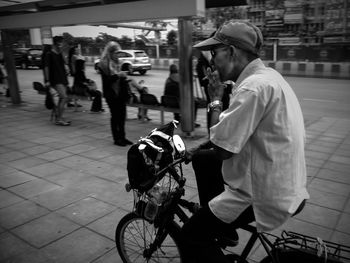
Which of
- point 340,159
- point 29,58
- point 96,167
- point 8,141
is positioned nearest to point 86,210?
point 96,167

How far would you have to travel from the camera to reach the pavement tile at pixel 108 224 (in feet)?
11.1

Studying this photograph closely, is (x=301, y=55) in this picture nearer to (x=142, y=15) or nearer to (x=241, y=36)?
(x=142, y=15)

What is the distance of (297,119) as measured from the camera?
1688mm

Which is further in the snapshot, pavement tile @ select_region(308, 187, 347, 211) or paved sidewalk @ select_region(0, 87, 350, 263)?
pavement tile @ select_region(308, 187, 347, 211)

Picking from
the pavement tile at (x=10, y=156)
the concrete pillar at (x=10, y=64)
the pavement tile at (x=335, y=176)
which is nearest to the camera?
the pavement tile at (x=335, y=176)

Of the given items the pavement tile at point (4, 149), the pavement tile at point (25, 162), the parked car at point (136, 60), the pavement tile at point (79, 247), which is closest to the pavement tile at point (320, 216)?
the pavement tile at point (79, 247)

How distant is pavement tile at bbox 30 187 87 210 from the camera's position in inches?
159

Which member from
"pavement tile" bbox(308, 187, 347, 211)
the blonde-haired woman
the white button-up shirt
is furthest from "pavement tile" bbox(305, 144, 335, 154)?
the white button-up shirt

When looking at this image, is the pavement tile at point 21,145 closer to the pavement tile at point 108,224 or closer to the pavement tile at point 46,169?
the pavement tile at point 46,169

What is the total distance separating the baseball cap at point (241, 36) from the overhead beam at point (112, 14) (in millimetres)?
4444

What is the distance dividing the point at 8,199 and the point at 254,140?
11.8 ft

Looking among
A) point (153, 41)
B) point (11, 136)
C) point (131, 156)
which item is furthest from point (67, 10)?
point (153, 41)

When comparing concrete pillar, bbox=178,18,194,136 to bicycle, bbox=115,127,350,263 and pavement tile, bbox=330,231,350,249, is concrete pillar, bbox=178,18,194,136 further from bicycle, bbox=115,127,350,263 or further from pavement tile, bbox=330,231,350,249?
bicycle, bbox=115,127,350,263

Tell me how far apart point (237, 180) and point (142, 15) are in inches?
225
